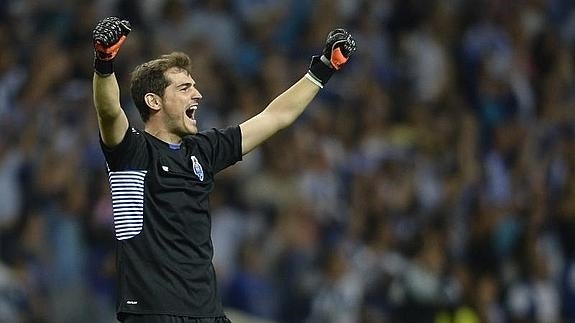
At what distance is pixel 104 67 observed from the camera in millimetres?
4828

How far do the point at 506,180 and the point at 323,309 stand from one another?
2.18m

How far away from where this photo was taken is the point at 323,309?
9.41m

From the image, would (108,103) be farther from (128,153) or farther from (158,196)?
(158,196)

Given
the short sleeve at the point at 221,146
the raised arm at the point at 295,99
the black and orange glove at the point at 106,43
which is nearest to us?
the black and orange glove at the point at 106,43

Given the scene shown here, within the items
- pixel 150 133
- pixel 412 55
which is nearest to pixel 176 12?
pixel 412 55

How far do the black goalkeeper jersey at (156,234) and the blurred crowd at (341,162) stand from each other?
393 cm

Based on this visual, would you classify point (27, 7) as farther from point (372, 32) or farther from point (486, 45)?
point (486, 45)

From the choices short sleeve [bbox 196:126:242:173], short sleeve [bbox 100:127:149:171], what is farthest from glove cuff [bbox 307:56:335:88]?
short sleeve [bbox 100:127:149:171]

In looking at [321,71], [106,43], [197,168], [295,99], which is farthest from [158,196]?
[321,71]

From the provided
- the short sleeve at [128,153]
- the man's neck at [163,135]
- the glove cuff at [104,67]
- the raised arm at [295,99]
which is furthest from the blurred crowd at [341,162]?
the glove cuff at [104,67]

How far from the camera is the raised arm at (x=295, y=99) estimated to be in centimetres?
566

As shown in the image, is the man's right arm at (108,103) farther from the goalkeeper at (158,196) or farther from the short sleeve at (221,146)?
the short sleeve at (221,146)

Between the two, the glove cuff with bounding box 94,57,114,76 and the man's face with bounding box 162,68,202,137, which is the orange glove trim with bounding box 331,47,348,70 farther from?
the glove cuff with bounding box 94,57,114,76

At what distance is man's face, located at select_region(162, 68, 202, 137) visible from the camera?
→ 5.29 meters
